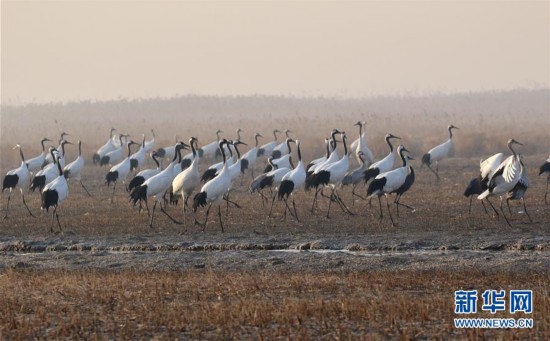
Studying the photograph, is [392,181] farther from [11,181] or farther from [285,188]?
[11,181]

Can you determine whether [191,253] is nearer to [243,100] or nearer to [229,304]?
[229,304]

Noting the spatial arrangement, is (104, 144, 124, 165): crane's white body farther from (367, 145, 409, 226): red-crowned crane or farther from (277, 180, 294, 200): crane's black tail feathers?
(367, 145, 409, 226): red-crowned crane

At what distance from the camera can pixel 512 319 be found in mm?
8531

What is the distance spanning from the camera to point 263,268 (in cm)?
1223

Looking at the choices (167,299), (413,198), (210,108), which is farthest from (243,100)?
(167,299)

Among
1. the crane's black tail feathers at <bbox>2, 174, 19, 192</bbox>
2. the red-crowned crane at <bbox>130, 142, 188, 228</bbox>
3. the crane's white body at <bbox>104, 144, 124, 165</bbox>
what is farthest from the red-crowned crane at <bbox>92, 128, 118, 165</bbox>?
the red-crowned crane at <bbox>130, 142, 188, 228</bbox>

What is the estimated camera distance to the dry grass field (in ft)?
28.7

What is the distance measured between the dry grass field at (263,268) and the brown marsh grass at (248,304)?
0.02 meters

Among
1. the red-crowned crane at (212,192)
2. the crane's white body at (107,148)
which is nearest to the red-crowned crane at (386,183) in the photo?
the red-crowned crane at (212,192)

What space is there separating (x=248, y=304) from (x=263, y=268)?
281 cm

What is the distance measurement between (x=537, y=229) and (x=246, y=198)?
296 inches

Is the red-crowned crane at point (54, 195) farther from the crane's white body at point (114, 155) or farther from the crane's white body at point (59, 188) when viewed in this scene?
the crane's white body at point (114, 155)

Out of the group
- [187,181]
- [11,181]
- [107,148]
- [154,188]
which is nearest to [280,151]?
[107,148]

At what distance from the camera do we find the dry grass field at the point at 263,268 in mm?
8758
